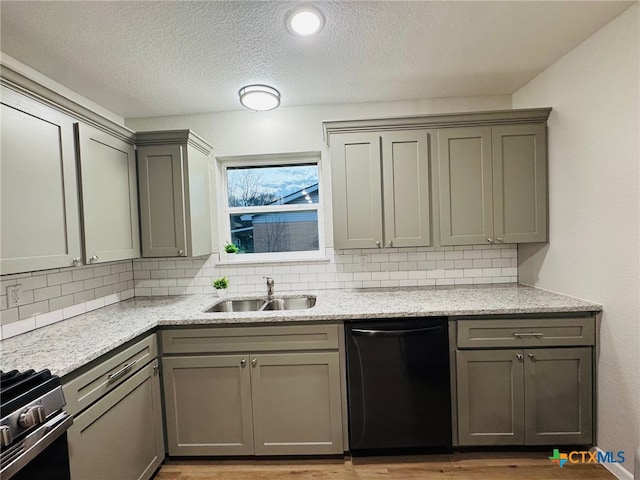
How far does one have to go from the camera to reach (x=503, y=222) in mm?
2340

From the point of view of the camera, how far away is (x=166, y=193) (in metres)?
2.39

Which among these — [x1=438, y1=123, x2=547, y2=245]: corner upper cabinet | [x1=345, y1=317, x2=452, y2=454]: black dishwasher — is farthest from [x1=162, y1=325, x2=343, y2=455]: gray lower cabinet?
[x1=438, y1=123, x2=547, y2=245]: corner upper cabinet

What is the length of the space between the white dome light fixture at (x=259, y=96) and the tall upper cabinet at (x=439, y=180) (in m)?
0.45

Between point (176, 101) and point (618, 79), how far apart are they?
9.32ft

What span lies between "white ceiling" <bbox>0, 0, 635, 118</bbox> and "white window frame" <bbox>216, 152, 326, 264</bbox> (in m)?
0.53

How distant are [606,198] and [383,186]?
50.7 inches

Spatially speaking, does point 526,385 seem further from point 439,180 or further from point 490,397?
point 439,180

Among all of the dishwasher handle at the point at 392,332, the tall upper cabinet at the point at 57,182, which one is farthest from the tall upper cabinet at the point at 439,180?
the tall upper cabinet at the point at 57,182

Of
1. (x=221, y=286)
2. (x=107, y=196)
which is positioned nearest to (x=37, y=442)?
(x=107, y=196)

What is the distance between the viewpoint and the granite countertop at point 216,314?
1483 mm

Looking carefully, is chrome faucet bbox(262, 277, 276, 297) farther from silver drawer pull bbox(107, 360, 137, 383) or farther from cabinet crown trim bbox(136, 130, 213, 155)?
cabinet crown trim bbox(136, 130, 213, 155)

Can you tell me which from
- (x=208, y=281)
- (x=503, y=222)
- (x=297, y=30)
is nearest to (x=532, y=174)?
(x=503, y=222)

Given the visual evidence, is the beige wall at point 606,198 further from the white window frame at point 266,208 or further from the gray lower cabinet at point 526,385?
the white window frame at point 266,208

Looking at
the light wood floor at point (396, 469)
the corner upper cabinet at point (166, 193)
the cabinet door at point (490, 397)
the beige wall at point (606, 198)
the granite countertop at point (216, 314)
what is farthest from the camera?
the corner upper cabinet at point (166, 193)
